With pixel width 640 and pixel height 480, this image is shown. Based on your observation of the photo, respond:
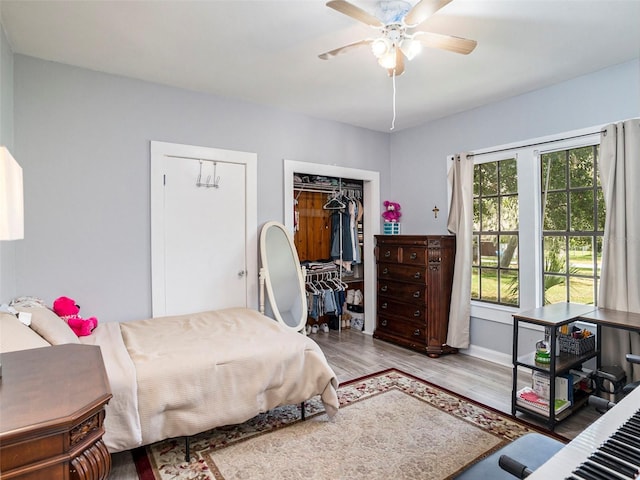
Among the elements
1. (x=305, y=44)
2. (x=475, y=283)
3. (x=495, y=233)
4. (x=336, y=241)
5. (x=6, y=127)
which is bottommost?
(x=475, y=283)

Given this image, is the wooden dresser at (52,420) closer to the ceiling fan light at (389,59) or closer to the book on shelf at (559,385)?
the ceiling fan light at (389,59)

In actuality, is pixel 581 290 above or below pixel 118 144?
below

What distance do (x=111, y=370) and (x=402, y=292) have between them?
3.06m

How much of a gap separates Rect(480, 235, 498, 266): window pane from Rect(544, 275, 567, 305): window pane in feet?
1.69

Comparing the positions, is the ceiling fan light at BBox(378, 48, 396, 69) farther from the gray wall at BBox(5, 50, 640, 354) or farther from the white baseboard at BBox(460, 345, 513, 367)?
the white baseboard at BBox(460, 345, 513, 367)

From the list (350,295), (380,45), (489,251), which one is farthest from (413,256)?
(380,45)

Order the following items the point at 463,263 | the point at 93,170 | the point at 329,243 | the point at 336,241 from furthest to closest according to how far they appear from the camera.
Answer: the point at 329,243, the point at 336,241, the point at 463,263, the point at 93,170

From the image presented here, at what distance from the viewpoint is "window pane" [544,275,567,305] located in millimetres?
3283

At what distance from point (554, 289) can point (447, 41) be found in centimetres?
258

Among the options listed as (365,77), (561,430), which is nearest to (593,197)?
(561,430)

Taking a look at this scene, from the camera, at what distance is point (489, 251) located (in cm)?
383

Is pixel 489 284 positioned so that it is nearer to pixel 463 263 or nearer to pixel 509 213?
pixel 463 263

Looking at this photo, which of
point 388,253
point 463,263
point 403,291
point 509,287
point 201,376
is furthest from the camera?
point 388,253

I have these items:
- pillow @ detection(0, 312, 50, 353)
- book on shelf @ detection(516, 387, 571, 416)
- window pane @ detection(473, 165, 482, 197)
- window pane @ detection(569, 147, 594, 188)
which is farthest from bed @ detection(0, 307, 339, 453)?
window pane @ detection(569, 147, 594, 188)
